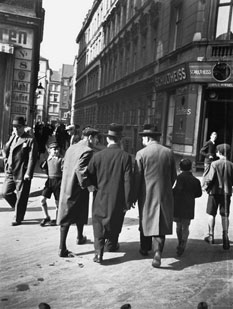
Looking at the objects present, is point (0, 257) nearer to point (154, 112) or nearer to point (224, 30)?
point (224, 30)

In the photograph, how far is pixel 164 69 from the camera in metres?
16.8

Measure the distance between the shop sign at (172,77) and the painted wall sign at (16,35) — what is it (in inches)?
250

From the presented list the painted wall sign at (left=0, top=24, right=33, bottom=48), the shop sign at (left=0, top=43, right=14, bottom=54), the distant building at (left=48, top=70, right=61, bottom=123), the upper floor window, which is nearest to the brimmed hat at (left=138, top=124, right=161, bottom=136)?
the distant building at (left=48, top=70, right=61, bottom=123)

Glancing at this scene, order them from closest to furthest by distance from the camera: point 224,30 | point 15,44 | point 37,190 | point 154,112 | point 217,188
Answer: point 217,188 → point 37,190 → point 15,44 → point 224,30 → point 154,112

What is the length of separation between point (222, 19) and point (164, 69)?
11.6ft

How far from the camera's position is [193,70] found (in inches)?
561

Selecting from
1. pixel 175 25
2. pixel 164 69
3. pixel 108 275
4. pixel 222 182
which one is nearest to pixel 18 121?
pixel 108 275

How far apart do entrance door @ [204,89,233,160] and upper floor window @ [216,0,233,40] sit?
2150 mm

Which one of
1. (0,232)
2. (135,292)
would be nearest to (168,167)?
(135,292)

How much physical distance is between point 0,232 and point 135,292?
8.96ft

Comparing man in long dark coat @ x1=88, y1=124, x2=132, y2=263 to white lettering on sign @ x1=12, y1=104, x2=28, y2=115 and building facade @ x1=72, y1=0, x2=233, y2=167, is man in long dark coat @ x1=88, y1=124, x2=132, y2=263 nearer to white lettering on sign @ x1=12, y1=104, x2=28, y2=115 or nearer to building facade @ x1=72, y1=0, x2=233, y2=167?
building facade @ x1=72, y1=0, x2=233, y2=167

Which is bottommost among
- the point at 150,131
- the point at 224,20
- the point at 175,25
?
the point at 150,131

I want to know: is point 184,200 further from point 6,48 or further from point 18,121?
point 6,48

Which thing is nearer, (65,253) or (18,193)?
(65,253)
